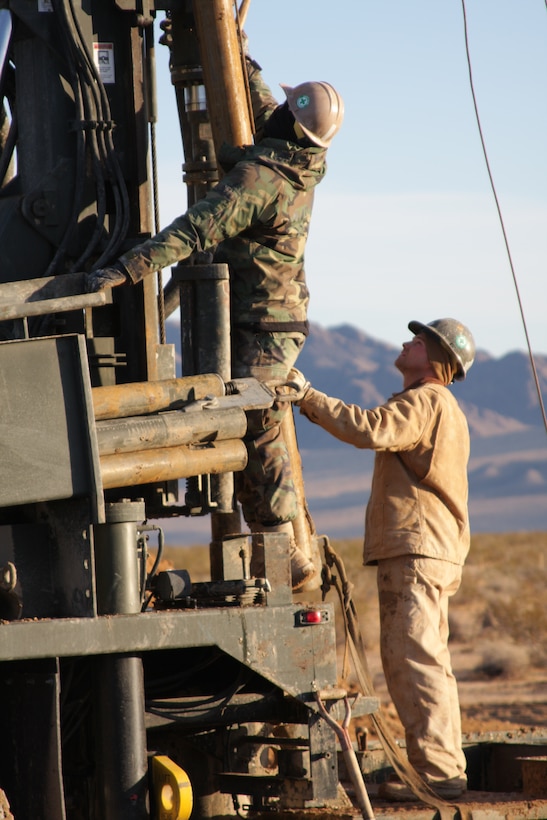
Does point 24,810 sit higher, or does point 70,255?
point 70,255

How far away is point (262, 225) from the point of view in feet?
20.4

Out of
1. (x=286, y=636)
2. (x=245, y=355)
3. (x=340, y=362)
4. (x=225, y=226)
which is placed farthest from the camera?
(x=340, y=362)

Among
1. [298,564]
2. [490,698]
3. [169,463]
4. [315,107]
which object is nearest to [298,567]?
[298,564]

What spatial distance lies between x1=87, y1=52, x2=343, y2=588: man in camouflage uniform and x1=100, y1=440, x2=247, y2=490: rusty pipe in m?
0.53

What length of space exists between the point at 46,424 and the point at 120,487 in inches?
38.9

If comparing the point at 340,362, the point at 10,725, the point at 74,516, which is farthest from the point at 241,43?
the point at 340,362

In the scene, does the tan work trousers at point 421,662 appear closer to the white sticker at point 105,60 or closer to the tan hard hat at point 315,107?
the tan hard hat at point 315,107

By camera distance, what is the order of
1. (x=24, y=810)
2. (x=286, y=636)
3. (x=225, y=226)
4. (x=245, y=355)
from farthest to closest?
1. (x=245, y=355)
2. (x=225, y=226)
3. (x=286, y=636)
4. (x=24, y=810)

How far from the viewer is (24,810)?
499 cm

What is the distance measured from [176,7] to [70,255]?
128cm

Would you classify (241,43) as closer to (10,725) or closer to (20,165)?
(20,165)

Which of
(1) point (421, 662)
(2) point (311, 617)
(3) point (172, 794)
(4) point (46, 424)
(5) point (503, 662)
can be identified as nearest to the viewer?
(4) point (46, 424)

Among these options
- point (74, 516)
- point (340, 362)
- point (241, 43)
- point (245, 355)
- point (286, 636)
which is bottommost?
point (286, 636)

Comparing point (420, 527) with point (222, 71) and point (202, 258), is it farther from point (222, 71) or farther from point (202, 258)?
point (222, 71)
